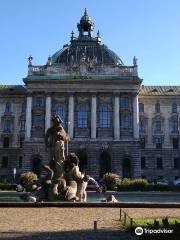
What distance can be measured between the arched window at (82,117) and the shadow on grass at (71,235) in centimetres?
6289

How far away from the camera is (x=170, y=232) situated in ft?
36.3

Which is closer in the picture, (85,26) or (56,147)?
(56,147)

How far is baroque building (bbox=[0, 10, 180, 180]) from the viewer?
250 feet

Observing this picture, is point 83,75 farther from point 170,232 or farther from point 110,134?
point 170,232

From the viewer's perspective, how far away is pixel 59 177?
27156 mm

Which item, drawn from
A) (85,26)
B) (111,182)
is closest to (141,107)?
(85,26)

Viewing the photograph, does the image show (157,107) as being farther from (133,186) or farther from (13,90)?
(133,186)

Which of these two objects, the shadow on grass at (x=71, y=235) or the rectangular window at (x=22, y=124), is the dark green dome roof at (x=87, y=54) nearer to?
the rectangular window at (x=22, y=124)

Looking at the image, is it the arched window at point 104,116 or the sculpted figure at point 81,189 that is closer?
the sculpted figure at point 81,189

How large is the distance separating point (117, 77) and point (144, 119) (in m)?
13.4

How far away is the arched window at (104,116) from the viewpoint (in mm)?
77812

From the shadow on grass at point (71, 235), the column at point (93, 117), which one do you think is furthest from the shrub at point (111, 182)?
the shadow on grass at point (71, 235)

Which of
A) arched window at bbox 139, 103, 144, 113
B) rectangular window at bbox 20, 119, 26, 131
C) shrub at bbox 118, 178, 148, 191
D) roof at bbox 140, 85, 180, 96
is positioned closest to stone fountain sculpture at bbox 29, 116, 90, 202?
shrub at bbox 118, 178, 148, 191

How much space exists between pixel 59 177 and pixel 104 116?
51581 mm
